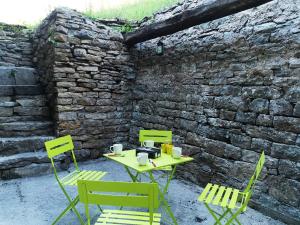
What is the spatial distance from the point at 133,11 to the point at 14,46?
269 cm

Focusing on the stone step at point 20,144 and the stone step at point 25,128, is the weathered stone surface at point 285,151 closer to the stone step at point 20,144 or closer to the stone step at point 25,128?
the stone step at point 20,144

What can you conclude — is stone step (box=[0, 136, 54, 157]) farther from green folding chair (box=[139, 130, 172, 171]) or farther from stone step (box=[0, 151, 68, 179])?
green folding chair (box=[139, 130, 172, 171])

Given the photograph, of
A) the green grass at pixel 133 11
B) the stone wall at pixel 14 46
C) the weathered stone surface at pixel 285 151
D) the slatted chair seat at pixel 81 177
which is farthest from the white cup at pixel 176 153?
the stone wall at pixel 14 46

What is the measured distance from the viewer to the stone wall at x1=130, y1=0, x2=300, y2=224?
9.36 ft

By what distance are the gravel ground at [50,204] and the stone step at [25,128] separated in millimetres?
886

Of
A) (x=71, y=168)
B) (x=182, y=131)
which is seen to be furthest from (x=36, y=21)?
(x=182, y=131)

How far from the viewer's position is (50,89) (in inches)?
188

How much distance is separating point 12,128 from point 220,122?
3342mm

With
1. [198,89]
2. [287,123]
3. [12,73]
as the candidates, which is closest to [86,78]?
[12,73]

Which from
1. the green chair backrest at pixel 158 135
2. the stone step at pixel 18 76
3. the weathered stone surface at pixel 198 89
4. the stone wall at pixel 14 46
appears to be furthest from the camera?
the stone wall at pixel 14 46

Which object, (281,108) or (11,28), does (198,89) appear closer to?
(281,108)

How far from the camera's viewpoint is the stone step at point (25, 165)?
389cm

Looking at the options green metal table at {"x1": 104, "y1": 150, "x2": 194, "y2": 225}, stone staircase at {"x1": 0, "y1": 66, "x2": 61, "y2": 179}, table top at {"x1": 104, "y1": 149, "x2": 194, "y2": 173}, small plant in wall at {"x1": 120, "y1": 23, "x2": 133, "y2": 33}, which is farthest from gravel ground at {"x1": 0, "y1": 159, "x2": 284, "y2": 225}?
small plant in wall at {"x1": 120, "y1": 23, "x2": 133, "y2": 33}

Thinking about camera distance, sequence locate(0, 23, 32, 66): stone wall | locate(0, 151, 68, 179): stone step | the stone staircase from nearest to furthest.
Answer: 1. locate(0, 151, 68, 179): stone step
2. the stone staircase
3. locate(0, 23, 32, 66): stone wall
